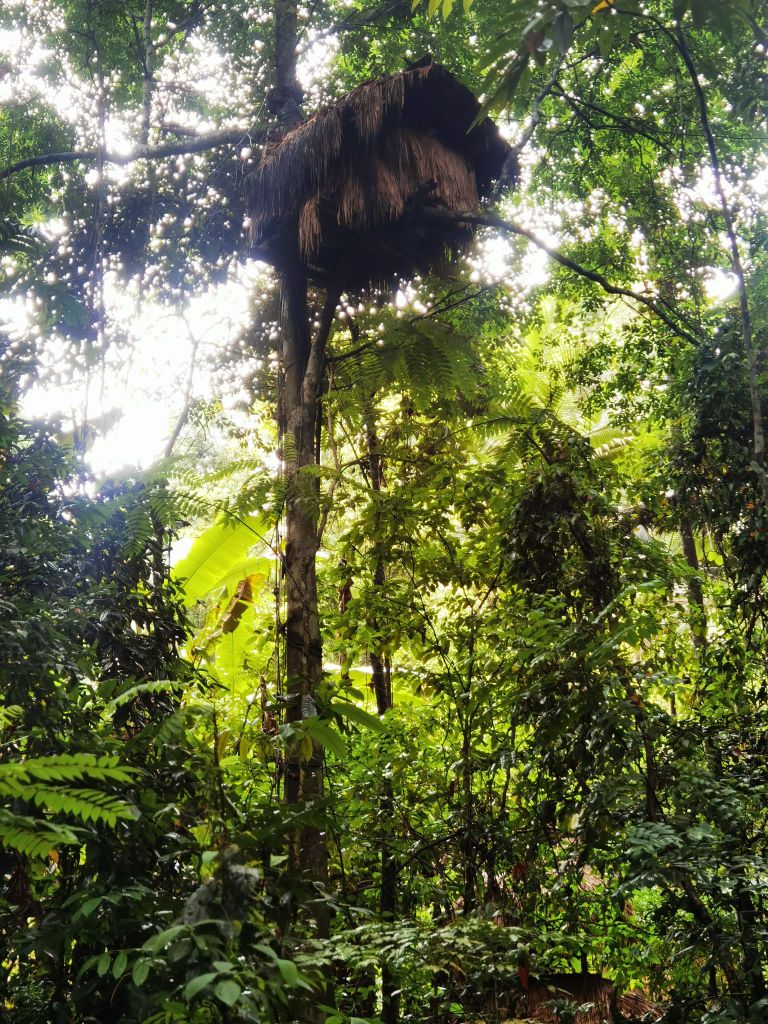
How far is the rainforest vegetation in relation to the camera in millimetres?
1911

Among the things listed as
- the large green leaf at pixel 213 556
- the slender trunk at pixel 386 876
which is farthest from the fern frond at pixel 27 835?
the large green leaf at pixel 213 556

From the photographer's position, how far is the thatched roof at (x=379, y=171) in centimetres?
348

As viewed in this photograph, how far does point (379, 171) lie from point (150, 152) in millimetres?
1446

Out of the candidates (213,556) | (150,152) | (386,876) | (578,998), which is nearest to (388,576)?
(213,556)

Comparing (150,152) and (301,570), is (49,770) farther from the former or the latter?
(150,152)

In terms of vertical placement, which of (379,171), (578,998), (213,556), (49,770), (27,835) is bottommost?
(578,998)

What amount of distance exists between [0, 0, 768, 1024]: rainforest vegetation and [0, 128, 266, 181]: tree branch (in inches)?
0.9

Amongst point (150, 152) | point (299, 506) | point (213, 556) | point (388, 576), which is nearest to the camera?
point (299, 506)

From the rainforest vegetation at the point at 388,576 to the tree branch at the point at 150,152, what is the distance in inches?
0.9

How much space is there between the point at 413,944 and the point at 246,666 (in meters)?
3.66

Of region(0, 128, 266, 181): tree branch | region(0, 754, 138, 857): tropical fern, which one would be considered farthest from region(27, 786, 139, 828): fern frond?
region(0, 128, 266, 181): tree branch

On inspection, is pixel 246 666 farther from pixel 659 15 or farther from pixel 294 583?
pixel 659 15

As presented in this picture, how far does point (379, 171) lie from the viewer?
140 inches

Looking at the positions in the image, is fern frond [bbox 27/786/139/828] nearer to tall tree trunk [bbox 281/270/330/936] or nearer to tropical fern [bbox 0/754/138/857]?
tropical fern [bbox 0/754/138/857]
